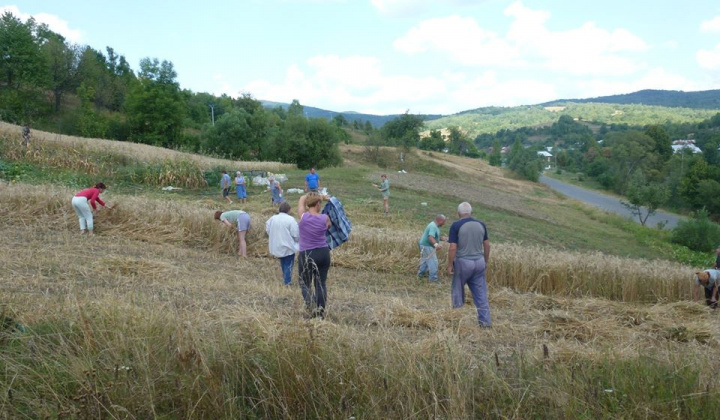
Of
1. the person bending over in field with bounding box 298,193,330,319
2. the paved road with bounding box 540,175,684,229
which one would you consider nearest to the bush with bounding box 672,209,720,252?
the paved road with bounding box 540,175,684,229

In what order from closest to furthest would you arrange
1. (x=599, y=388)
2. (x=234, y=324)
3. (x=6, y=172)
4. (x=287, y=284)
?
(x=599, y=388), (x=234, y=324), (x=287, y=284), (x=6, y=172)

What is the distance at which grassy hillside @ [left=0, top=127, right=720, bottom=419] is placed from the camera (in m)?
3.17

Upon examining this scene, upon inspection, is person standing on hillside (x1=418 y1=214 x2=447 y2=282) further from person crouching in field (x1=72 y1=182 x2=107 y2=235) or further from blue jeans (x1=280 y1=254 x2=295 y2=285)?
person crouching in field (x1=72 y1=182 x2=107 y2=235)

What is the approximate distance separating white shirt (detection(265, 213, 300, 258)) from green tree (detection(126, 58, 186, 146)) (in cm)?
6069

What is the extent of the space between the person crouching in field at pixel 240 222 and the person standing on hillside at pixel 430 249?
4.43 meters

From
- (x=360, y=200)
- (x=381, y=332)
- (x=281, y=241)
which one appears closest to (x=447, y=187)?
(x=360, y=200)

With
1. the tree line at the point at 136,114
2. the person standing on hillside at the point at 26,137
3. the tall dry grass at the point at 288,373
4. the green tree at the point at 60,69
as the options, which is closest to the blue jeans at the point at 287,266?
the tall dry grass at the point at 288,373

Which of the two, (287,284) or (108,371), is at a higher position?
(108,371)

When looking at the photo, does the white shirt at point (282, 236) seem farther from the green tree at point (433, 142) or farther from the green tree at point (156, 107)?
the green tree at point (433, 142)

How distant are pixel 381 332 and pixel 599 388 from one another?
1715 millimetres

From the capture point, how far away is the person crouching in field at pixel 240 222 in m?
12.6

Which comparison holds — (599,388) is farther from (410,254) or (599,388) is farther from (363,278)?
(410,254)

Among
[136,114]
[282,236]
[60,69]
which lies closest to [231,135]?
[136,114]

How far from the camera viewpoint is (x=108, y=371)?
335 centimetres
